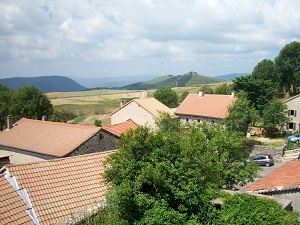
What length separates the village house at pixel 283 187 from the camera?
15633 mm

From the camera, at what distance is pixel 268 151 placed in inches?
1529

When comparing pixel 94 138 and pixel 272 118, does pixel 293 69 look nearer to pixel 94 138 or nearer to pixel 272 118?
pixel 272 118

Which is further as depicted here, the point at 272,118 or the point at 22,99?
the point at 22,99

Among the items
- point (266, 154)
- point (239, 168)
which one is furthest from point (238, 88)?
point (239, 168)

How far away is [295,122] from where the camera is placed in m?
47.9

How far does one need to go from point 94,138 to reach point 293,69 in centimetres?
5652

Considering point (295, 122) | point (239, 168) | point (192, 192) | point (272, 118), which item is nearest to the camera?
point (192, 192)

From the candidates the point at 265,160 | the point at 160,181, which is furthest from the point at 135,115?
the point at 160,181

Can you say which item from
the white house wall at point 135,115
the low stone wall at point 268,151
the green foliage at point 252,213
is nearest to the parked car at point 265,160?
the low stone wall at point 268,151

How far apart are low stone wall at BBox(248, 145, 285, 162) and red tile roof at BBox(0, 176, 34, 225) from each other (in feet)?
105

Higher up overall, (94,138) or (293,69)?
(293,69)

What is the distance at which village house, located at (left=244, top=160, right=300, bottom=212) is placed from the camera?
15.6 meters

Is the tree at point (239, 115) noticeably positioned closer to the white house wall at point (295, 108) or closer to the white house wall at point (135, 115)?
the white house wall at point (295, 108)

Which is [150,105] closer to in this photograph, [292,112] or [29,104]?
[292,112]
